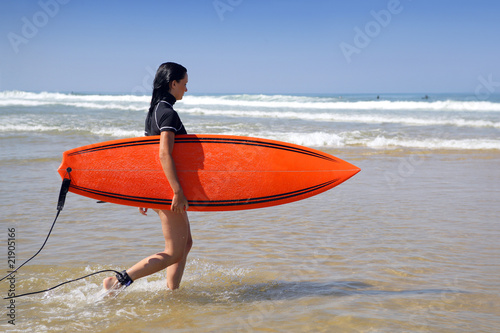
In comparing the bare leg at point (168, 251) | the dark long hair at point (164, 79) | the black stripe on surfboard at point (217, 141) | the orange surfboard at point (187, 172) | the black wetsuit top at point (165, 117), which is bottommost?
the bare leg at point (168, 251)

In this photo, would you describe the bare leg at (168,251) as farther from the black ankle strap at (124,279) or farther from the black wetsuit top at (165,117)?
the black wetsuit top at (165,117)

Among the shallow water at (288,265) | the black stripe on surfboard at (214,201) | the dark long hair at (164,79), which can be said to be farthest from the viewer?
the black stripe on surfboard at (214,201)

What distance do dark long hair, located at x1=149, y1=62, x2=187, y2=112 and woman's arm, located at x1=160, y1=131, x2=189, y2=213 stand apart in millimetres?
296

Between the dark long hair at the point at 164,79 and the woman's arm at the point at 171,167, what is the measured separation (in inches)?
11.6

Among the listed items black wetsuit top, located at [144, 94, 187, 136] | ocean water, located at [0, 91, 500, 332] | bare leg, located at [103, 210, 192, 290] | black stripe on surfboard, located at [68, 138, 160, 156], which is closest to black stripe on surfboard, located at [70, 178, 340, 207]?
bare leg, located at [103, 210, 192, 290]

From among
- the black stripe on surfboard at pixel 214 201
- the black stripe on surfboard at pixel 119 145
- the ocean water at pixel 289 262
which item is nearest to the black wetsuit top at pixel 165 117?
the black stripe on surfboard at pixel 119 145

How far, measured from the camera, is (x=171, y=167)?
299 cm

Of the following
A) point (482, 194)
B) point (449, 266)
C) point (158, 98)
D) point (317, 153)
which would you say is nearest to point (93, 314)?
point (158, 98)

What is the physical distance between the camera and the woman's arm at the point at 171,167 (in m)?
2.95

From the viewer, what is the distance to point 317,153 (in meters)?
3.88

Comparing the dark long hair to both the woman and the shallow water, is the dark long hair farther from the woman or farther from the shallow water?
the shallow water

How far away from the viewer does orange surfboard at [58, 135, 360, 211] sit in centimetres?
334

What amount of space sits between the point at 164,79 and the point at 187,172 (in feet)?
2.13

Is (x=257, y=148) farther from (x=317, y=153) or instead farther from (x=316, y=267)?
(x=316, y=267)
